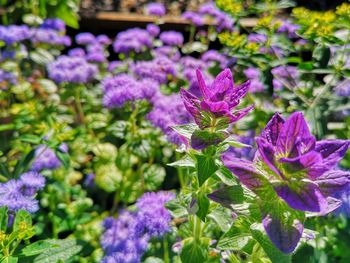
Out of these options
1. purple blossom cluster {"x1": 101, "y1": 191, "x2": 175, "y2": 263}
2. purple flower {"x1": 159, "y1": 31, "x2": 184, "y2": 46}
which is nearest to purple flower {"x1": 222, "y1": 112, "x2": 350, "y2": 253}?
purple blossom cluster {"x1": 101, "y1": 191, "x2": 175, "y2": 263}

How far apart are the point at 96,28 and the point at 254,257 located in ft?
7.72

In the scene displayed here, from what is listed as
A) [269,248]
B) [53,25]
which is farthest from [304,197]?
[53,25]

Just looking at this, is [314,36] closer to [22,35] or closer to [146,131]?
[146,131]

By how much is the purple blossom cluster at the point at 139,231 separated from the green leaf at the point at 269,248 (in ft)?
1.31

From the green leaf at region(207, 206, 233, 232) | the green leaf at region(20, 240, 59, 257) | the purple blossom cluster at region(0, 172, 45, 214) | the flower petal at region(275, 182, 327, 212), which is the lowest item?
the green leaf at region(20, 240, 59, 257)

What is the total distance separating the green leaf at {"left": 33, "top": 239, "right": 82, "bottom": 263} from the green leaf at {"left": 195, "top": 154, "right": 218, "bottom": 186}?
0.45m

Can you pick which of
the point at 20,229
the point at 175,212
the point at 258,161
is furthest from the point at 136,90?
the point at 258,161

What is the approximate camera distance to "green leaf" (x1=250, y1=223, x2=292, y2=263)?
35.0 inches

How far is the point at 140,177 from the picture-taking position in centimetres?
184

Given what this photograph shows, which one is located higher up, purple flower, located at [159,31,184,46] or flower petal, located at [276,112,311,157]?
flower petal, located at [276,112,311,157]

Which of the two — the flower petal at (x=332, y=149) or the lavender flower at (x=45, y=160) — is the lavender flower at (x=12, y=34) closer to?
the lavender flower at (x=45, y=160)

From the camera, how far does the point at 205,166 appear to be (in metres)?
0.95

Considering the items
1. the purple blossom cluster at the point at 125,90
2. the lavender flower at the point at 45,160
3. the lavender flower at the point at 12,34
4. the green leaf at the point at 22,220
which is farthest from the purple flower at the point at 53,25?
the green leaf at the point at 22,220

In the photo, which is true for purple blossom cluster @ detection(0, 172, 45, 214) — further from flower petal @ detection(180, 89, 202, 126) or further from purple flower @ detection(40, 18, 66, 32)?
purple flower @ detection(40, 18, 66, 32)
